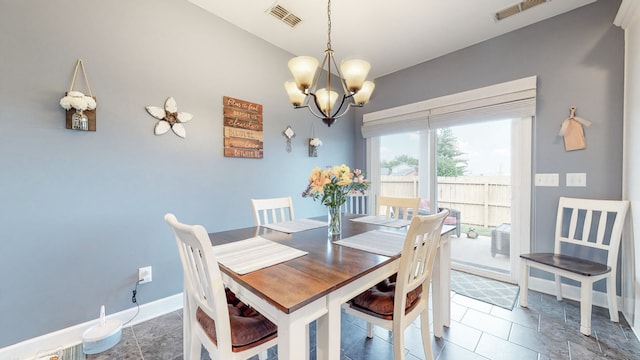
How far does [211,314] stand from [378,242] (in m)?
0.91

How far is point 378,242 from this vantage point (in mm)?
1398

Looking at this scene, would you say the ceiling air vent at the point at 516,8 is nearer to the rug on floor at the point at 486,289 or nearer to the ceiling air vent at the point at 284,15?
the ceiling air vent at the point at 284,15

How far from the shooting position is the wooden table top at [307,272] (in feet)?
2.65

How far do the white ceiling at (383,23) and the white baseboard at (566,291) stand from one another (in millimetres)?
2517

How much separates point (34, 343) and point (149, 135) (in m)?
1.50

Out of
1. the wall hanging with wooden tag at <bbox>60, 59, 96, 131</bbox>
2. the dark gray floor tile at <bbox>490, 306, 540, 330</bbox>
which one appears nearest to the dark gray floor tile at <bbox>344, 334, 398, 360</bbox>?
the dark gray floor tile at <bbox>490, 306, 540, 330</bbox>

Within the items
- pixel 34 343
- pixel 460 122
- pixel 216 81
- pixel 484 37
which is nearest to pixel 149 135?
pixel 216 81

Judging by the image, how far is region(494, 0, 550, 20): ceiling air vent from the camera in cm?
207

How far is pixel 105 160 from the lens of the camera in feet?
5.66

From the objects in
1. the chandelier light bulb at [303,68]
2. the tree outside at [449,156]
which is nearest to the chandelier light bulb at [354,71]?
the chandelier light bulb at [303,68]

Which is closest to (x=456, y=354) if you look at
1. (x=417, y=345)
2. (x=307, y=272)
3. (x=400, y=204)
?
(x=417, y=345)

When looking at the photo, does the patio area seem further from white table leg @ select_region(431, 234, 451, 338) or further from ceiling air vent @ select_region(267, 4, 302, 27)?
ceiling air vent @ select_region(267, 4, 302, 27)

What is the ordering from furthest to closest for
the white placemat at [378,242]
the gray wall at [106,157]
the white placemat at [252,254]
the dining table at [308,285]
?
1. the gray wall at [106,157]
2. the white placemat at [378,242]
3. the white placemat at [252,254]
4. the dining table at [308,285]

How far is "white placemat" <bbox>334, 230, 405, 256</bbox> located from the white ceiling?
6.40 feet
